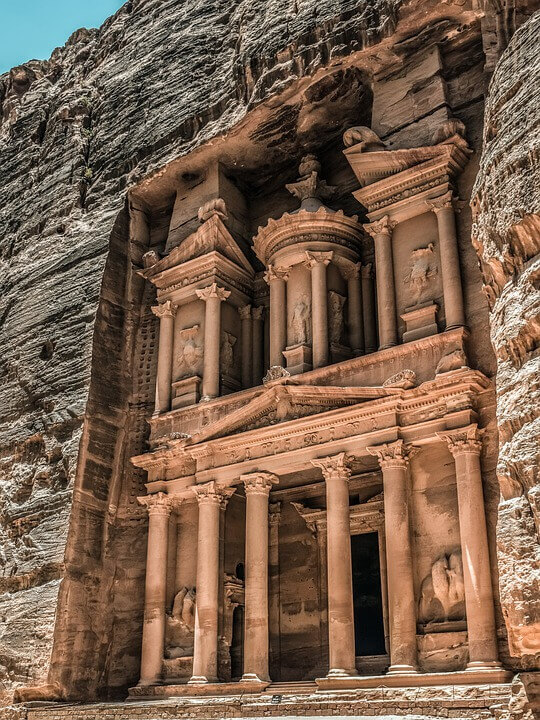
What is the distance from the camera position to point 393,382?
1591 centimetres

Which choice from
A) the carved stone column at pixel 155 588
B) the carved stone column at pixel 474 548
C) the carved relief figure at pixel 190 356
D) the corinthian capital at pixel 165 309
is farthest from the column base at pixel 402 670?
the corinthian capital at pixel 165 309

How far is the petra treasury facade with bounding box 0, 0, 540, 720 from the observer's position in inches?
594

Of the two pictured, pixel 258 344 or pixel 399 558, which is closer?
pixel 399 558

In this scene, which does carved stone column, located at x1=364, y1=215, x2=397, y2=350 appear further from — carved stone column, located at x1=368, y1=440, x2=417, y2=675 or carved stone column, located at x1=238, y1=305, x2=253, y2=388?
carved stone column, located at x1=238, y1=305, x2=253, y2=388

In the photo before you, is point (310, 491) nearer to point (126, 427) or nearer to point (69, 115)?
point (126, 427)

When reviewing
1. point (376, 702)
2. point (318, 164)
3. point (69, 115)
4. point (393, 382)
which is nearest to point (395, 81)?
point (318, 164)

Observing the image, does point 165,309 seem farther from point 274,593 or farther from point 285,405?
point 274,593

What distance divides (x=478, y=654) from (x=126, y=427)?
9.93 metres

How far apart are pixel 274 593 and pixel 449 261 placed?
25.8ft

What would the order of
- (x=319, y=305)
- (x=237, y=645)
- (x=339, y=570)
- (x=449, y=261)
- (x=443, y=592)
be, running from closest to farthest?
1. (x=443, y=592)
2. (x=339, y=570)
3. (x=449, y=261)
4. (x=237, y=645)
5. (x=319, y=305)

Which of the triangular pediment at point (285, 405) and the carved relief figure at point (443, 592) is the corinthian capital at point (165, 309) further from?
the carved relief figure at point (443, 592)

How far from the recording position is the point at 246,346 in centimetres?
2066

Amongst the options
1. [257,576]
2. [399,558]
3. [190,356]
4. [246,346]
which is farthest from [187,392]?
[399,558]

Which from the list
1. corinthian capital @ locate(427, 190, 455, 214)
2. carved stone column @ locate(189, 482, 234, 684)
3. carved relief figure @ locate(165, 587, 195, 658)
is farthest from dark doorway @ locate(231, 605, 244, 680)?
corinthian capital @ locate(427, 190, 455, 214)
